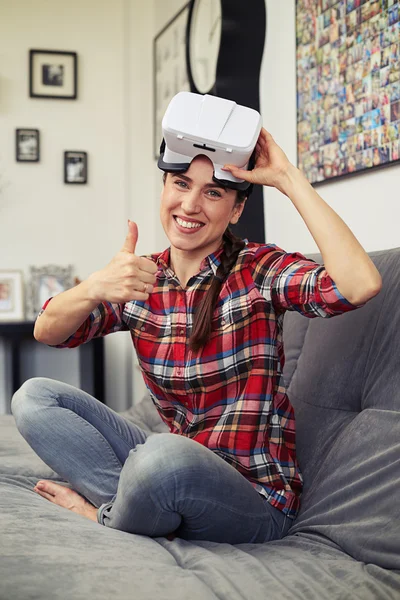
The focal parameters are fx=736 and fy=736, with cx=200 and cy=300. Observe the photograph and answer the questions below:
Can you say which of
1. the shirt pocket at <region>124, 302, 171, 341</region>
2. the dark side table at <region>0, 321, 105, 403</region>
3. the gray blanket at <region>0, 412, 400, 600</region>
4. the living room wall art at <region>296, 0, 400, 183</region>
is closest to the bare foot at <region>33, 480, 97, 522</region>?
the gray blanket at <region>0, 412, 400, 600</region>

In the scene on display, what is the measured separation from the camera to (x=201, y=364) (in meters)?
1.47

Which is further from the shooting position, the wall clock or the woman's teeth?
the wall clock

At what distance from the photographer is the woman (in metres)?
1.30

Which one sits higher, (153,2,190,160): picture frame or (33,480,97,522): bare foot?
(153,2,190,160): picture frame

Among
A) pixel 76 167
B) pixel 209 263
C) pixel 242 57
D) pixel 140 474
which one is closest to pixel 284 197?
pixel 242 57

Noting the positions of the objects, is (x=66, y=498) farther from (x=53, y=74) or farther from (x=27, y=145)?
(x=53, y=74)

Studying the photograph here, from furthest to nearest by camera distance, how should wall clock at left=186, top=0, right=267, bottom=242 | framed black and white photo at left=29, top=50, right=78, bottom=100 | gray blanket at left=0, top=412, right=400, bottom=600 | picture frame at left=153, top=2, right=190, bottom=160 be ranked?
framed black and white photo at left=29, top=50, right=78, bottom=100
picture frame at left=153, top=2, right=190, bottom=160
wall clock at left=186, top=0, right=267, bottom=242
gray blanket at left=0, top=412, right=400, bottom=600

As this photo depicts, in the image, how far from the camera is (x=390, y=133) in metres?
1.93

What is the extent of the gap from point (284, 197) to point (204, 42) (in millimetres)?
906

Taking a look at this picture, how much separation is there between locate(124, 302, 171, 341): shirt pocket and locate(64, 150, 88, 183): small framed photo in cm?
266

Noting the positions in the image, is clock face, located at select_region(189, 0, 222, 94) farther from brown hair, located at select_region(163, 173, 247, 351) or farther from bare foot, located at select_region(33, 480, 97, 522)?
bare foot, located at select_region(33, 480, 97, 522)

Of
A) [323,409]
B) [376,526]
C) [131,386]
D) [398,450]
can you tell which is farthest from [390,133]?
[131,386]

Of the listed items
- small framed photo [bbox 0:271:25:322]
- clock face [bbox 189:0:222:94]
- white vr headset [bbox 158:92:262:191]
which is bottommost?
small framed photo [bbox 0:271:25:322]

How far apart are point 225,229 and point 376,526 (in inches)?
27.4
